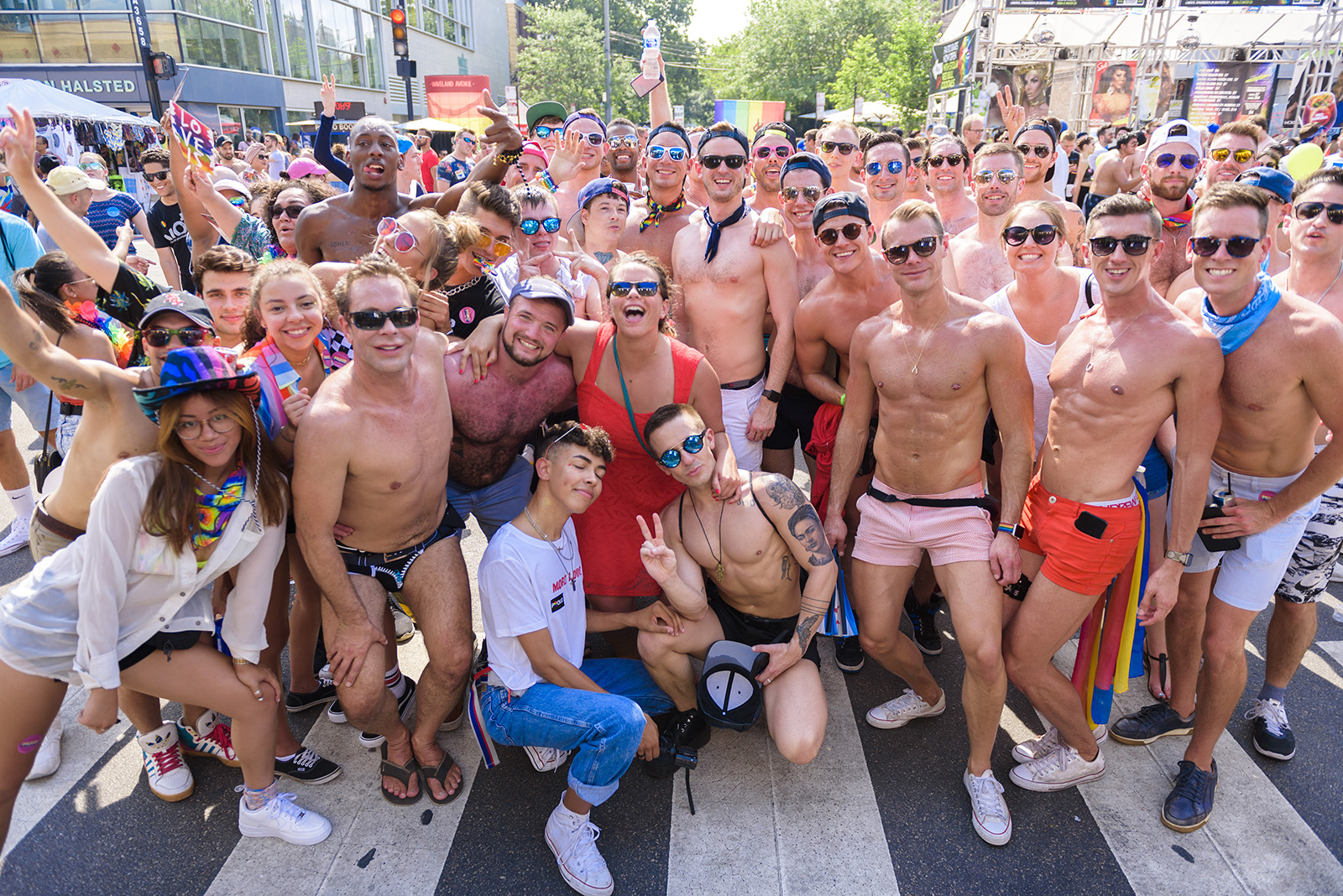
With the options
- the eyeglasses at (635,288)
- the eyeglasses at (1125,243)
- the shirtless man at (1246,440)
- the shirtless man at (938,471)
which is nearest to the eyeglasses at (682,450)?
the eyeglasses at (635,288)

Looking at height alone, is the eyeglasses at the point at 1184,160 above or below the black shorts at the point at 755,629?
above

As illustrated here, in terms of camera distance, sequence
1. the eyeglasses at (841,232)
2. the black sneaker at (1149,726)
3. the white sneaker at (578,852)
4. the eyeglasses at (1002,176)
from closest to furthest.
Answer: the white sneaker at (578,852), the black sneaker at (1149,726), the eyeglasses at (841,232), the eyeglasses at (1002,176)

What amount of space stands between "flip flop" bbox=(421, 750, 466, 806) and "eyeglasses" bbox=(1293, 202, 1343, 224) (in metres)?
4.35

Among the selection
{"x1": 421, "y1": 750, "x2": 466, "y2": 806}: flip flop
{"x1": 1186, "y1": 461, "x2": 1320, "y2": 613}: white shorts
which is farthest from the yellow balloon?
{"x1": 421, "y1": 750, "x2": 466, "y2": 806}: flip flop

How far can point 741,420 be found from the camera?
4.45 m

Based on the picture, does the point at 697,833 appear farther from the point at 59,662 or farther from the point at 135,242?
the point at 135,242

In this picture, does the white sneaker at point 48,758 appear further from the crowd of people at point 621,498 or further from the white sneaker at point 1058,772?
the white sneaker at point 1058,772

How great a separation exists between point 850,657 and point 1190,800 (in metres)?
1.56

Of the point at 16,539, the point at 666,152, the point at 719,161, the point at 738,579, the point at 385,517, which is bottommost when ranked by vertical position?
the point at 16,539

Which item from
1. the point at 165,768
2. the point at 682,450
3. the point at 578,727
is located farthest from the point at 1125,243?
the point at 165,768

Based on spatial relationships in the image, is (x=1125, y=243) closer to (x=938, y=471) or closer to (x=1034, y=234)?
(x=1034, y=234)

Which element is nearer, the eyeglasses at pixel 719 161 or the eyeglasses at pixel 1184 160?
the eyeglasses at pixel 719 161

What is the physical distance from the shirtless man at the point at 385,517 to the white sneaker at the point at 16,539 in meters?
3.24

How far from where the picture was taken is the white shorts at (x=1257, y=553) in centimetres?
305
